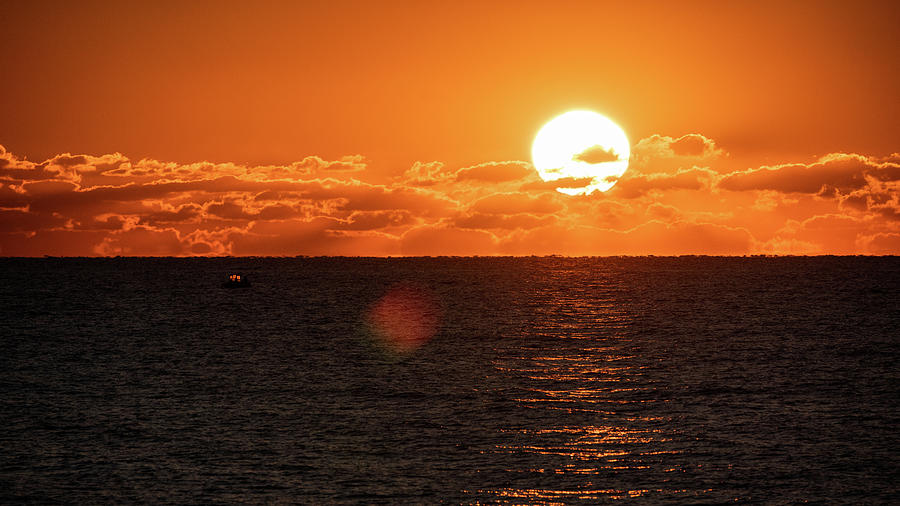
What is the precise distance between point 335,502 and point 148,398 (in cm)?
2849

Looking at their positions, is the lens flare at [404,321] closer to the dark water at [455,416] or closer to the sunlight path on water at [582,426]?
the dark water at [455,416]

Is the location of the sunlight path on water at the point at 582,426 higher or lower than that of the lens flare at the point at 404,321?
lower

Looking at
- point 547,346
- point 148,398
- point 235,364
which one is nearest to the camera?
point 148,398

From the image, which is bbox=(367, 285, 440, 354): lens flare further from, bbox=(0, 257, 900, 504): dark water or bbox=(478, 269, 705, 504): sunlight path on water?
bbox=(478, 269, 705, 504): sunlight path on water

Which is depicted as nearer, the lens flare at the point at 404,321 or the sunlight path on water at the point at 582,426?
the sunlight path on water at the point at 582,426

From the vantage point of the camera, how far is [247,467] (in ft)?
138

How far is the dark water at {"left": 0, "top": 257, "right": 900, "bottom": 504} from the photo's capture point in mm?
39125

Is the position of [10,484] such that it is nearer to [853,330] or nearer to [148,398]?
[148,398]

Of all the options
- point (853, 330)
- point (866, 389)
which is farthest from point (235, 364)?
point (853, 330)

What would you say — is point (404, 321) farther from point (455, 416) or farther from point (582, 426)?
point (582, 426)

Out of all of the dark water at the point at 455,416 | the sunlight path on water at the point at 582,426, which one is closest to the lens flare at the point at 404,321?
the dark water at the point at 455,416

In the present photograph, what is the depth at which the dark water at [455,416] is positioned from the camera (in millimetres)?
39125

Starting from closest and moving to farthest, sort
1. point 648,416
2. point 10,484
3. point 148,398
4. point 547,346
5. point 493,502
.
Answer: point 493,502 → point 10,484 → point 648,416 → point 148,398 → point 547,346

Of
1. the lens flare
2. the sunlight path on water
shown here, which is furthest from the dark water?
the lens flare
